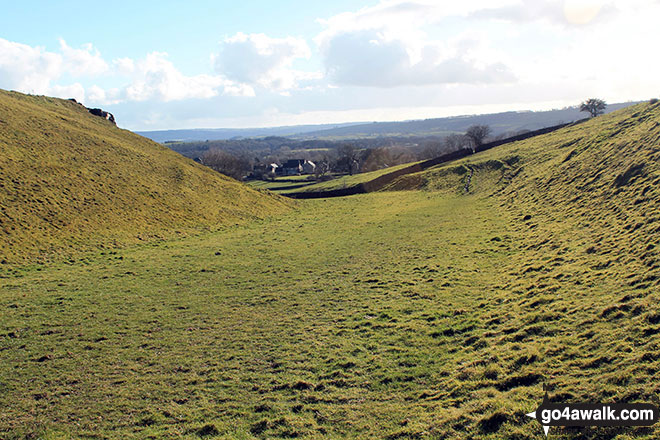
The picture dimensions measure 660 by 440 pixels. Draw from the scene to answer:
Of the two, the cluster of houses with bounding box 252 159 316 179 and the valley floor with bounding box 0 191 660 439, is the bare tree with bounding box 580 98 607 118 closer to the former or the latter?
the valley floor with bounding box 0 191 660 439

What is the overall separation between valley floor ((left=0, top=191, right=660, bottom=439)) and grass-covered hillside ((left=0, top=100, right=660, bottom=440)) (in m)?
0.07

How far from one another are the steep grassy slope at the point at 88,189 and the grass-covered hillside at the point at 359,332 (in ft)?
16.5

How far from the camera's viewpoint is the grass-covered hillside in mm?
10039

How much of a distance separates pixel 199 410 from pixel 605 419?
10.1 meters

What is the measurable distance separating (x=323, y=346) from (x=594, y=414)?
8891 millimetres

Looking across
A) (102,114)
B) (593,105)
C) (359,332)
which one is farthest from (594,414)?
(593,105)

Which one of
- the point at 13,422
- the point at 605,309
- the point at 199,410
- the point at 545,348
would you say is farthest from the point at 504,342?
the point at 13,422

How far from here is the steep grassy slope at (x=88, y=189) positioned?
31.2m

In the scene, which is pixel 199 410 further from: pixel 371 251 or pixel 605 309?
pixel 371 251

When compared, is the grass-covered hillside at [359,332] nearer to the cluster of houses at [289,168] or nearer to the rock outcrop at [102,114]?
the rock outcrop at [102,114]

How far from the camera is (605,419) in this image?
8.00 metres

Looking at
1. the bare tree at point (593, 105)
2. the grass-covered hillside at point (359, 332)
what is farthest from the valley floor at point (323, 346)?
the bare tree at point (593, 105)

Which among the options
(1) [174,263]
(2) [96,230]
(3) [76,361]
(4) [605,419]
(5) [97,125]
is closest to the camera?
(4) [605,419]

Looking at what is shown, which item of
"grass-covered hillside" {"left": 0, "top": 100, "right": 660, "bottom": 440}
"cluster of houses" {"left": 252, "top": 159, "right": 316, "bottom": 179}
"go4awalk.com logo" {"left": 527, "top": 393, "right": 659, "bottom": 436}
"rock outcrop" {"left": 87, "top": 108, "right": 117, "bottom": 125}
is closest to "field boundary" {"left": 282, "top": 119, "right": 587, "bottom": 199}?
"rock outcrop" {"left": 87, "top": 108, "right": 117, "bottom": 125}
